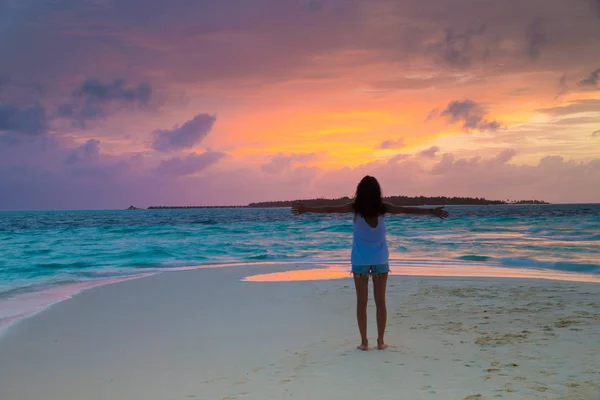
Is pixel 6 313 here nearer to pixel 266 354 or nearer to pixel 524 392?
pixel 266 354

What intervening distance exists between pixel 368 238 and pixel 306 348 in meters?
1.69

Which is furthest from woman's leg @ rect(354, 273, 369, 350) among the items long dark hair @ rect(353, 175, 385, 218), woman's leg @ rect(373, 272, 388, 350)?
long dark hair @ rect(353, 175, 385, 218)

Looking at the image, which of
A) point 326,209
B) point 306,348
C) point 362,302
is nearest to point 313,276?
point 306,348

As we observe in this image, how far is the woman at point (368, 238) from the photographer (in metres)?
6.39

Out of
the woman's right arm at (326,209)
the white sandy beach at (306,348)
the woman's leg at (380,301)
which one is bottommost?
the white sandy beach at (306,348)

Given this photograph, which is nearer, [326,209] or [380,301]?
[326,209]

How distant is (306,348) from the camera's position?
686 cm

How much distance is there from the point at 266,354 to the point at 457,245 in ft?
69.5

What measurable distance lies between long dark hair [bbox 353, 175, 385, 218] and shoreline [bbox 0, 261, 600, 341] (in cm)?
699

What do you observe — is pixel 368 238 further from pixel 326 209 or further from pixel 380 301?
pixel 380 301

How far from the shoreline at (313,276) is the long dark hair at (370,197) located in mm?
6991

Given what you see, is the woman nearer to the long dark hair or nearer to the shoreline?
the long dark hair

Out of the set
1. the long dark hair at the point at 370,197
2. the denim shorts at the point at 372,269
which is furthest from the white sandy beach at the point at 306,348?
the long dark hair at the point at 370,197

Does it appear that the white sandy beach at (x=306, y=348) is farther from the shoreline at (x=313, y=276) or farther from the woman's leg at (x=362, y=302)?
the shoreline at (x=313, y=276)
